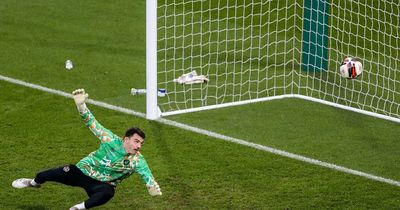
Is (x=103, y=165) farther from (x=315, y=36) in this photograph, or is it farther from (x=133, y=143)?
(x=315, y=36)

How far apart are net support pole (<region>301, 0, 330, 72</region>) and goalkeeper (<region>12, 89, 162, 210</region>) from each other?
19.0 ft

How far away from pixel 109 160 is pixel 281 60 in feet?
20.3

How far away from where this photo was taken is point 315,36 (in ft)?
49.2

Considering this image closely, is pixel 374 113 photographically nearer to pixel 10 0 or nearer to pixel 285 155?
pixel 285 155

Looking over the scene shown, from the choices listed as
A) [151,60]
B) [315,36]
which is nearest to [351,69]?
[315,36]

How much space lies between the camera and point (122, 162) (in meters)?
9.59

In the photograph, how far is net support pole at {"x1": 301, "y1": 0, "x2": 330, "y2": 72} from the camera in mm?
14742

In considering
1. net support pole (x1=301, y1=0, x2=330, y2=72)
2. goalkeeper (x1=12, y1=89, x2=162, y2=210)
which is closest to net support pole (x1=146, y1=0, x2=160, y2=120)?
net support pole (x1=301, y1=0, x2=330, y2=72)

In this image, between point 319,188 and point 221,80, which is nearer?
point 319,188

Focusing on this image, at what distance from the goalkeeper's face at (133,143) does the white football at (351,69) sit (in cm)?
480

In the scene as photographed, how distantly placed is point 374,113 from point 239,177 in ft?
9.62

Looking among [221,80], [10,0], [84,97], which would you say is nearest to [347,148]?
[221,80]

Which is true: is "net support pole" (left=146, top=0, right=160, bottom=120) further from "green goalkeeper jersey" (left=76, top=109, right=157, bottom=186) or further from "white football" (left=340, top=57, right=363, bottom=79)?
"green goalkeeper jersey" (left=76, top=109, right=157, bottom=186)

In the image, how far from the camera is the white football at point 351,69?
1345cm
